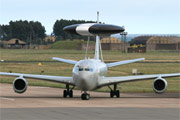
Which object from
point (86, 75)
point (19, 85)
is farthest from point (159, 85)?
point (19, 85)

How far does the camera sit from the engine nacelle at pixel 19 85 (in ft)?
120

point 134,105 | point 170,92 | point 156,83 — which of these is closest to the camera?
point 134,105

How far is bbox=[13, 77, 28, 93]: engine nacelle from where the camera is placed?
1444 inches

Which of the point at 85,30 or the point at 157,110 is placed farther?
the point at 85,30

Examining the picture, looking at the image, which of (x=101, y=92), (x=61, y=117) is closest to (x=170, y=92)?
(x=101, y=92)

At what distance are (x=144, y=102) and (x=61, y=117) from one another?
10.8 meters

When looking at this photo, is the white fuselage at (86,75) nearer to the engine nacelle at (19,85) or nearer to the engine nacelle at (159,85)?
the engine nacelle at (19,85)

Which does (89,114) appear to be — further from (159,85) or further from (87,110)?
(159,85)

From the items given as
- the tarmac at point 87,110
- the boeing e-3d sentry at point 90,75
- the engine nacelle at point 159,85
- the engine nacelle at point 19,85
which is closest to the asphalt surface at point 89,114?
the tarmac at point 87,110

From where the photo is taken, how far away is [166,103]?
33000 millimetres

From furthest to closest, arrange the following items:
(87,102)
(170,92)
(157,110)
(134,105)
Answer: (170,92) → (87,102) → (134,105) → (157,110)

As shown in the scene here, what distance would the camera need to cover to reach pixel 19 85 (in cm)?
3703

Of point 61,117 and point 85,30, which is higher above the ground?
point 85,30

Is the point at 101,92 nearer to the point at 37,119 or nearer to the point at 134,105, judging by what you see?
the point at 134,105
